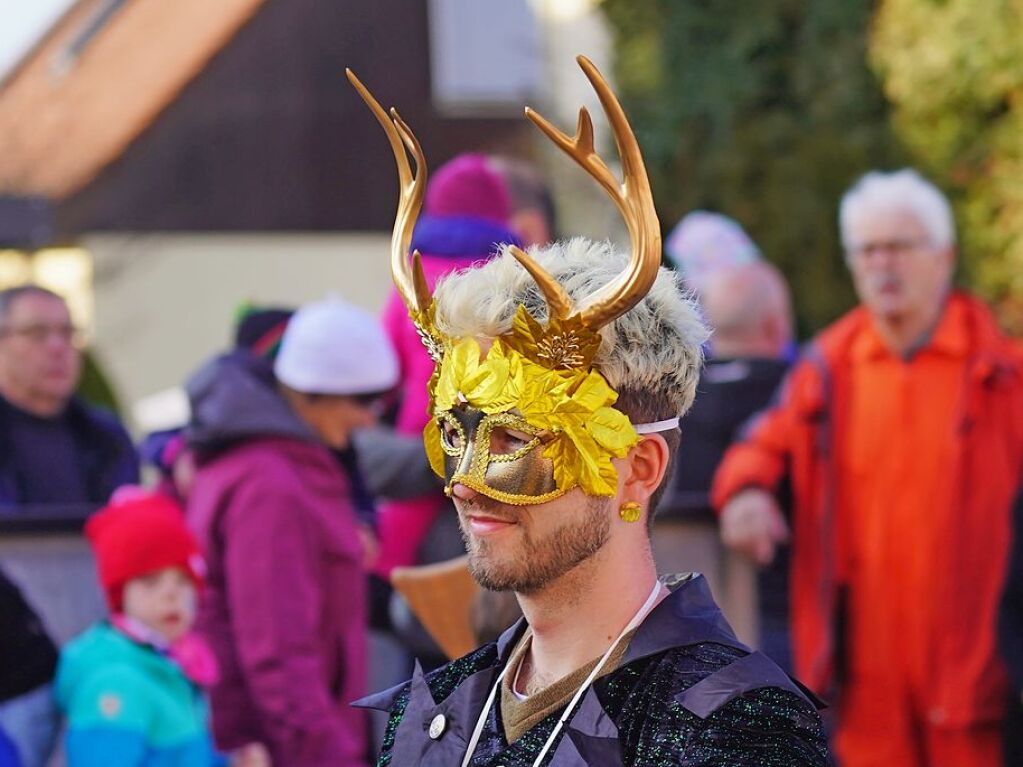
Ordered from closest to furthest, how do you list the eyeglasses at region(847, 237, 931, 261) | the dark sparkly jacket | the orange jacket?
1. the dark sparkly jacket
2. the orange jacket
3. the eyeglasses at region(847, 237, 931, 261)

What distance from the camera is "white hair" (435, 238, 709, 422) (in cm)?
279

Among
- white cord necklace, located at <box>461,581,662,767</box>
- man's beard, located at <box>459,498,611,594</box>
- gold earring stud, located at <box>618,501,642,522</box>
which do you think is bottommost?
white cord necklace, located at <box>461,581,662,767</box>

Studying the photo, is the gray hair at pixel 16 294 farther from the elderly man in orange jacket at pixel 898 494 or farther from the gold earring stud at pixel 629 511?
the gold earring stud at pixel 629 511

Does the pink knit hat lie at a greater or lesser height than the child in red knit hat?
greater

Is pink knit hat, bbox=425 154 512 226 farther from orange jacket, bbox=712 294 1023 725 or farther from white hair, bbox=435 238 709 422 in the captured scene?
white hair, bbox=435 238 709 422

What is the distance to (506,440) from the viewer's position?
2801 mm

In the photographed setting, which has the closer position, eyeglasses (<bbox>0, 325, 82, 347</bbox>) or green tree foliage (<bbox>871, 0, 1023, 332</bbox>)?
Result: eyeglasses (<bbox>0, 325, 82, 347</bbox>)

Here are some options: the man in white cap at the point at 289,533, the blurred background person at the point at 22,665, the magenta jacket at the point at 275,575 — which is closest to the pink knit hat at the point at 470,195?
the man in white cap at the point at 289,533

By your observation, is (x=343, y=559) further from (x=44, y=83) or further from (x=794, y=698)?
(x=44, y=83)

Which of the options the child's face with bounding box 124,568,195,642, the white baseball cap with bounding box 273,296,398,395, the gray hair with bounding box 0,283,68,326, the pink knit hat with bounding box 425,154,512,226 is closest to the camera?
the child's face with bounding box 124,568,195,642

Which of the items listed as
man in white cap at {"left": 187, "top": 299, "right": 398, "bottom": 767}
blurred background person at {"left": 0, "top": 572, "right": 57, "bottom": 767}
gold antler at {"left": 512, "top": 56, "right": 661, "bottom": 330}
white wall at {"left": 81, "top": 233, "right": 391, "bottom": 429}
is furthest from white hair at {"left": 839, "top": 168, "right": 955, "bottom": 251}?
white wall at {"left": 81, "top": 233, "right": 391, "bottom": 429}

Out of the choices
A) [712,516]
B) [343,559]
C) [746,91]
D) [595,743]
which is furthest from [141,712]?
[746,91]

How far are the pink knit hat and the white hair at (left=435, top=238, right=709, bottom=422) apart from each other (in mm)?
3298

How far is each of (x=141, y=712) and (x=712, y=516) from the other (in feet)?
7.08
